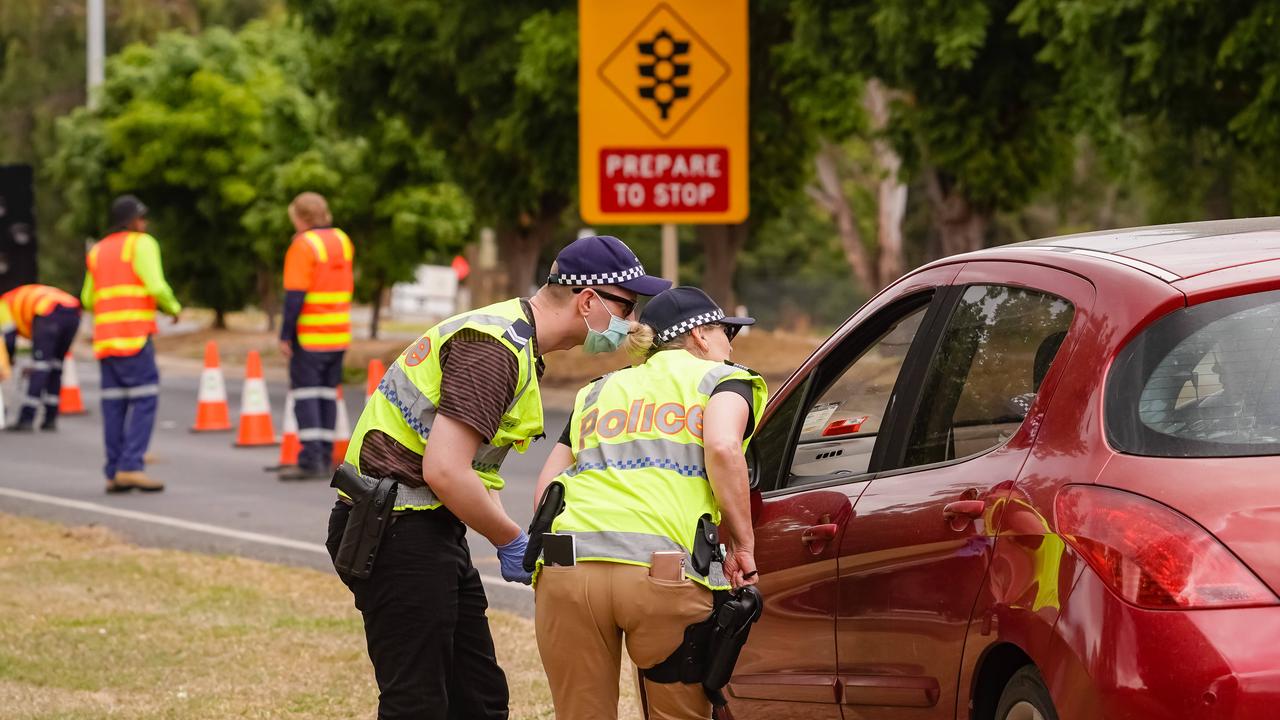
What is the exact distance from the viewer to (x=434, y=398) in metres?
4.81

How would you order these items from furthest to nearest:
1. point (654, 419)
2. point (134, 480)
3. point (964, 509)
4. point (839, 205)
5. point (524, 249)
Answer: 1. point (839, 205)
2. point (524, 249)
3. point (134, 480)
4. point (654, 419)
5. point (964, 509)

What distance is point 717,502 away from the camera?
15.2ft

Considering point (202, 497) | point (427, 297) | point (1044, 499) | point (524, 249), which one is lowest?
point (202, 497)

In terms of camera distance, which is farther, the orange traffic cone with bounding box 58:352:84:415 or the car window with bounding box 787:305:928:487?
the orange traffic cone with bounding box 58:352:84:415

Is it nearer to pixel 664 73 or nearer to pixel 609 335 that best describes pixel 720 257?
pixel 664 73

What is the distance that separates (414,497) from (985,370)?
4.65ft

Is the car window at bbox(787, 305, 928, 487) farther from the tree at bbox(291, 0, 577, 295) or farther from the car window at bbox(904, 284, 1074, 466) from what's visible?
the tree at bbox(291, 0, 577, 295)

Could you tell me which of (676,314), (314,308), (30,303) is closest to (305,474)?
(314,308)

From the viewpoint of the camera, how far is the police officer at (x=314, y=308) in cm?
1351

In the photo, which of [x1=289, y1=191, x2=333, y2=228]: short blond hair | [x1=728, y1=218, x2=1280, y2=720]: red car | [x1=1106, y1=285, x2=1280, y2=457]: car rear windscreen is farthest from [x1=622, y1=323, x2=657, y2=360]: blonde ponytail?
[x1=289, y1=191, x2=333, y2=228]: short blond hair

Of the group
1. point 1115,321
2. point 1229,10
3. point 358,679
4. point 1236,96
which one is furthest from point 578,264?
point 1236,96

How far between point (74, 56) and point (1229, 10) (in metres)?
47.9

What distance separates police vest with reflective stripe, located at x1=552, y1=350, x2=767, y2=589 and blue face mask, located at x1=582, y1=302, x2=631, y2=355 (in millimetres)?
167

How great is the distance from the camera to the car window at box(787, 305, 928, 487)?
16.8 ft
